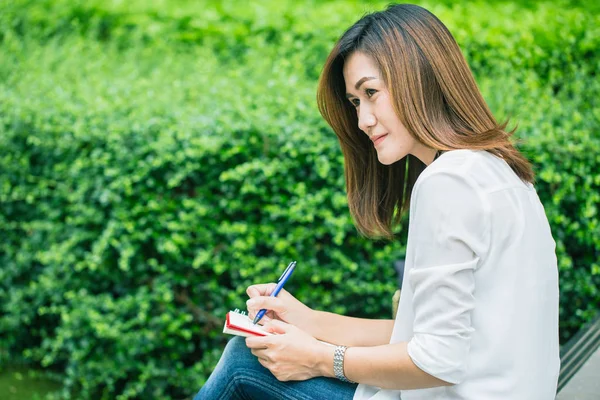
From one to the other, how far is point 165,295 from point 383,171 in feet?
5.69

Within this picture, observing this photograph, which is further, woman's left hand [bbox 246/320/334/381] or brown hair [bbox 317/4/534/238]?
woman's left hand [bbox 246/320/334/381]

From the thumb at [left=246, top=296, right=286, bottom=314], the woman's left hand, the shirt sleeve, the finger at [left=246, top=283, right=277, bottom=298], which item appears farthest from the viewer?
the finger at [left=246, top=283, right=277, bottom=298]

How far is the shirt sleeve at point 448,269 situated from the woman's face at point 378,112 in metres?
0.26

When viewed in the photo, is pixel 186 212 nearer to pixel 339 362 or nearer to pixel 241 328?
pixel 241 328

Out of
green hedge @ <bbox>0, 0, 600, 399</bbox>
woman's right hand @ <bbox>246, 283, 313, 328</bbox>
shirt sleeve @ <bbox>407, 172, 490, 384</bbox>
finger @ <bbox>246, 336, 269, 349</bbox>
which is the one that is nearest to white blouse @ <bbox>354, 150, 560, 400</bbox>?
shirt sleeve @ <bbox>407, 172, 490, 384</bbox>

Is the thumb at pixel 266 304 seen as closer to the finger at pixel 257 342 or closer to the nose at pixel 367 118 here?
the finger at pixel 257 342

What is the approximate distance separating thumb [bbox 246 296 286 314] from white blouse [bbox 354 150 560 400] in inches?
21.0

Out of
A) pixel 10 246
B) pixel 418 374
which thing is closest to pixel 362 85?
pixel 418 374

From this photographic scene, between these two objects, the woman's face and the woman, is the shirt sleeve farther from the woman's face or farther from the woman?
the woman's face

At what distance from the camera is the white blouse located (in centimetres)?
172

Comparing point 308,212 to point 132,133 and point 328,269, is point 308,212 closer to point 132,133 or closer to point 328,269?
point 328,269

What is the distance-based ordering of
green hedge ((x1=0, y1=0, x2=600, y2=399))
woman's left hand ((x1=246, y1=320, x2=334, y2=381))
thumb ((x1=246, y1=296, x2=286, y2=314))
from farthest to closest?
green hedge ((x1=0, y1=0, x2=600, y2=399)), thumb ((x1=246, y1=296, x2=286, y2=314)), woman's left hand ((x1=246, y1=320, x2=334, y2=381))

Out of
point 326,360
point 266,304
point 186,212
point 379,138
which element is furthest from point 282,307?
point 186,212

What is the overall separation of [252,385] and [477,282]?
80 centimetres
